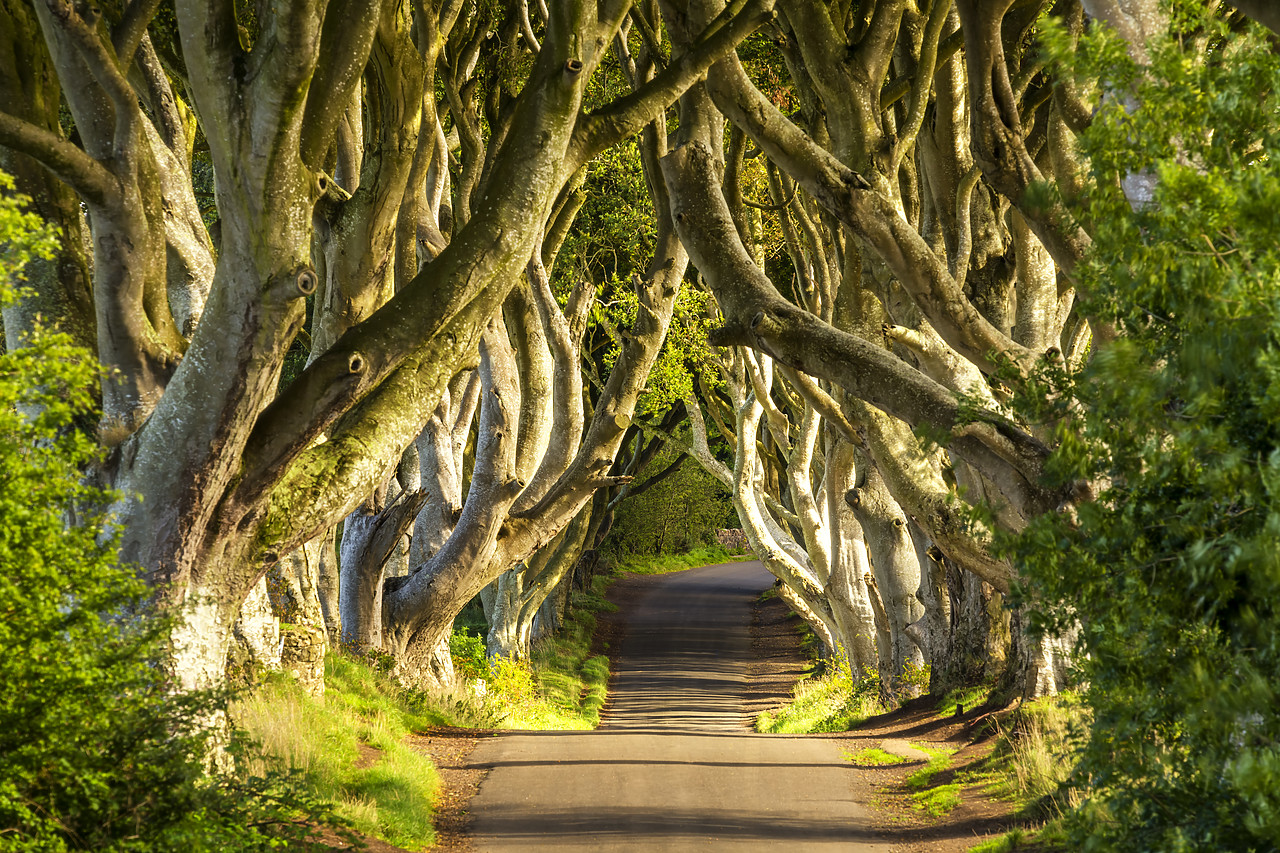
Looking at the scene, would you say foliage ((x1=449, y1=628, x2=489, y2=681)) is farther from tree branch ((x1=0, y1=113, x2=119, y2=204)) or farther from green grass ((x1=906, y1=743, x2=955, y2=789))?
tree branch ((x1=0, y1=113, x2=119, y2=204))

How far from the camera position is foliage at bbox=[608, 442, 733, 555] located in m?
39.5

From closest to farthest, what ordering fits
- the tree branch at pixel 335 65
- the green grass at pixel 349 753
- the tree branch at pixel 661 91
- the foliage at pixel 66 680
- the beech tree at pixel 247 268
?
1. the foliage at pixel 66 680
2. the beech tree at pixel 247 268
3. the tree branch at pixel 335 65
4. the green grass at pixel 349 753
5. the tree branch at pixel 661 91

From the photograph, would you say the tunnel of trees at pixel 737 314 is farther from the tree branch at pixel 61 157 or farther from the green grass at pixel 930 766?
the green grass at pixel 930 766

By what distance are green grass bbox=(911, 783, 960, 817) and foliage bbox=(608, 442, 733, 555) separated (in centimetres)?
2837

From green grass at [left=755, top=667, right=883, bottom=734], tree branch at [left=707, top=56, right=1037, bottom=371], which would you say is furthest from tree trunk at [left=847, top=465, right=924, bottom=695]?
tree branch at [left=707, top=56, right=1037, bottom=371]

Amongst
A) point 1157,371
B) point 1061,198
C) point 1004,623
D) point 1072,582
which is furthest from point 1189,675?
point 1004,623

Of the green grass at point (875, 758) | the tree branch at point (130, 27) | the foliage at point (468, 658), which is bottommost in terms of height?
the green grass at point (875, 758)

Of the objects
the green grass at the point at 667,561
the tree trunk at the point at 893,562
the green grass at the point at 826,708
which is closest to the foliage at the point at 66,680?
the tree trunk at the point at 893,562

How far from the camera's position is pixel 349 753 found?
27.0ft

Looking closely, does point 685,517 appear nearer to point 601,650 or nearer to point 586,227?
point 601,650

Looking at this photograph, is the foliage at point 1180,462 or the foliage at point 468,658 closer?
the foliage at point 1180,462

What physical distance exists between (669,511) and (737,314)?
1344 inches

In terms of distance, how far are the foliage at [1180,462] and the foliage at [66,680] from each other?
373cm

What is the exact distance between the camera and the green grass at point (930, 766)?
8945mm
